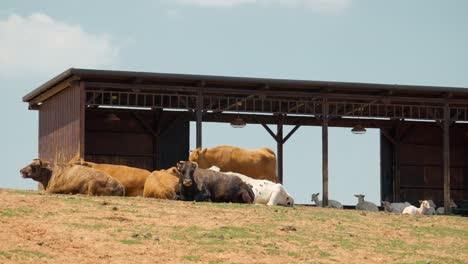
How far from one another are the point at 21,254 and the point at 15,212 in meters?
4.19

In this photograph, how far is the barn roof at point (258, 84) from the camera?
36969mm

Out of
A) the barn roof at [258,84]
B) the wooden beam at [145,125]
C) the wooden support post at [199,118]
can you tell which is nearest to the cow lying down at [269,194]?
the wooden support post at [199,118]

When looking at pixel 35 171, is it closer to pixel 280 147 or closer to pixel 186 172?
pixel 186 172

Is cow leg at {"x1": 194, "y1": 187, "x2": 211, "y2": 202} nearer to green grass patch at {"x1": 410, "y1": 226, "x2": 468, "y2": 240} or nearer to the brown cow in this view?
the brown cow

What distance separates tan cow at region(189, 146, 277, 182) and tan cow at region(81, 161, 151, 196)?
672cm

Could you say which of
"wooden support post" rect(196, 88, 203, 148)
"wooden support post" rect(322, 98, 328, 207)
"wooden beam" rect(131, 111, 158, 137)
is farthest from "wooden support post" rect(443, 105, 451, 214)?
"wooden beam" rect(131, 111, 158, 137)

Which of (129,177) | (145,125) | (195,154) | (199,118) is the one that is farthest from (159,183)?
(145,125)

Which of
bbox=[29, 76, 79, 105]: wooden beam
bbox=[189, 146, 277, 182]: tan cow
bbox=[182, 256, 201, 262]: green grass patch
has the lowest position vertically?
bbox=[182, 256, 201, 262]: green grass patch

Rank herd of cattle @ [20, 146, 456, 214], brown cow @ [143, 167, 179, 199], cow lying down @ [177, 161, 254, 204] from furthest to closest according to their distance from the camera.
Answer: brown cow @ [143, 167, 179, 199]
cow lying down @ [177, 161, 254, 204]
herd of cattle @ [20, 146, 456, 214]

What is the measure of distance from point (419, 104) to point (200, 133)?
10912 mm

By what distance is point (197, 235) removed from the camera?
23859 mm

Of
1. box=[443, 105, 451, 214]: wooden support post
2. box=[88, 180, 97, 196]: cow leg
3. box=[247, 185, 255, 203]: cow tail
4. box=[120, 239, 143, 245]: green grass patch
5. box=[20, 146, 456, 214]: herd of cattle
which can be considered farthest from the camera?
box=[443, 105, 451, 214]: wooden support post

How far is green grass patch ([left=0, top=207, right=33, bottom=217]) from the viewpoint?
944 inches

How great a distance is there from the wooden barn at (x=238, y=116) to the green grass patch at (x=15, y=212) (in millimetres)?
11786
